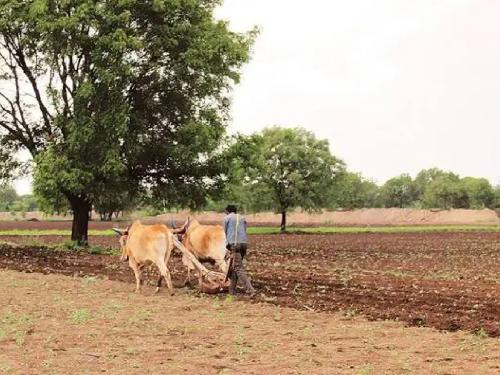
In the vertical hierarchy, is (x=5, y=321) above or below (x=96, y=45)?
below

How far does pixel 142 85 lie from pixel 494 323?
22872mm

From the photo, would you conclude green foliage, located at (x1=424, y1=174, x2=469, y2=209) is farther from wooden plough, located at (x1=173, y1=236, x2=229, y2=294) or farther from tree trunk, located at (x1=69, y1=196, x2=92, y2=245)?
wooden plough, located at (x1=173, y1=236, x2=229, y2=294)

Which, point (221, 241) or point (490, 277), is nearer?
point (221, 241)

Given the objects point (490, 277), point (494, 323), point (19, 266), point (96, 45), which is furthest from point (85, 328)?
point (96, 45)

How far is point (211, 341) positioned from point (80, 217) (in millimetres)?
24673

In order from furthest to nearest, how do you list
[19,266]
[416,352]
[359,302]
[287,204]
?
[287,204]
[19,266]
[359,302]
[416,352]

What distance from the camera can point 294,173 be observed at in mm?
72000

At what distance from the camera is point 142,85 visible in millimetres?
32719

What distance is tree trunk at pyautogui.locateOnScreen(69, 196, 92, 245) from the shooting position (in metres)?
34.9

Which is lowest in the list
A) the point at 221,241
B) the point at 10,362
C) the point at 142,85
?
the point at 10,362

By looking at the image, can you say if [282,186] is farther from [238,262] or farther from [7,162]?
[238,262]

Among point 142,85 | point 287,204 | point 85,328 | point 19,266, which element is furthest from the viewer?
point 287,204

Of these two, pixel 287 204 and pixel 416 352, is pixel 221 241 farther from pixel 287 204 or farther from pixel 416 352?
pixel 287 204

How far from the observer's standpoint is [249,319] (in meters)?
14.1
